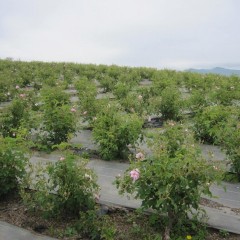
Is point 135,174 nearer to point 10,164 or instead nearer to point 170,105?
point 10,164

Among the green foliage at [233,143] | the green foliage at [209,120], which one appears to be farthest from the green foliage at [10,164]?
the green foliage at [209,120]

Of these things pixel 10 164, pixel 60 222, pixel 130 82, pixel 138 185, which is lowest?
pixel 60 222

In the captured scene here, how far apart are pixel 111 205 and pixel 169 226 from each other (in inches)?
33.4

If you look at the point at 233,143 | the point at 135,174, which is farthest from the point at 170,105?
the point at 135,174

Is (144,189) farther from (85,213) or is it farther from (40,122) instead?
(40,122)

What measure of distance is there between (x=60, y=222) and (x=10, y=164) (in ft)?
2.86

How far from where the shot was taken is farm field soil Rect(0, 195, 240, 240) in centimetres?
353

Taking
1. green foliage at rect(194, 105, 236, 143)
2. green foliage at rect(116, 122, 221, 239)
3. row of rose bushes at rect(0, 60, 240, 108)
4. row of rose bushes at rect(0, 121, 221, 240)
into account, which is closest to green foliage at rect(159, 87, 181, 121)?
row of rose bushes at rect(0, 60, 240, 108)

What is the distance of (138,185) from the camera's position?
325cm

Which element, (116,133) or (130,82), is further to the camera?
(130,82)

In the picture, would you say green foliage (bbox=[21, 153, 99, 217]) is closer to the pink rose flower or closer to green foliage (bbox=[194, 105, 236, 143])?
the pink rose flower

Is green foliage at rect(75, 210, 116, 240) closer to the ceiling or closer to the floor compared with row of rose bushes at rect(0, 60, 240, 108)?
closer to the floor

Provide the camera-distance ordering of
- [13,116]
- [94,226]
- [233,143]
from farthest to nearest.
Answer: [13,116], [233,143], [94,226]

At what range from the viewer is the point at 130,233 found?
353 centimetres
